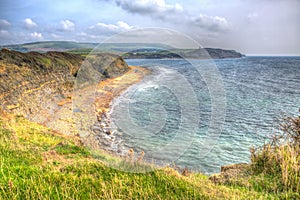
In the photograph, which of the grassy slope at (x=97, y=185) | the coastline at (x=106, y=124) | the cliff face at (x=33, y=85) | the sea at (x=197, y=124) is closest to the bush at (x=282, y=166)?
the sea at (x=197, y=124)

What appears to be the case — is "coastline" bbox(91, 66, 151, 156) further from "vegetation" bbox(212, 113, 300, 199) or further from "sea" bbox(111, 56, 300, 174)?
"vegetation" bbox(212, 113, 300, 199)

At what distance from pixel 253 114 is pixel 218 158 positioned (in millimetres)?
14283

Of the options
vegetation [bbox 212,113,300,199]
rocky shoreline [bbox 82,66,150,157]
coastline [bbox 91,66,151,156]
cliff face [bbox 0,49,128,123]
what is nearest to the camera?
vegetation [bbox 212,113,300,199]

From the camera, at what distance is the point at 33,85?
3114cm

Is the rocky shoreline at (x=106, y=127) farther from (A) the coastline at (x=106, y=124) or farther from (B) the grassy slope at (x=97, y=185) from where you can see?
(B) the grassy slope at (x=97, y=185)

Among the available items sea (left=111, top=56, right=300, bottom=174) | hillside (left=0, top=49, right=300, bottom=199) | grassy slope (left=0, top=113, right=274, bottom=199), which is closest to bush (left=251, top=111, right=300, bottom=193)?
hillside (left=0, top=49, right=300, bottom=199)

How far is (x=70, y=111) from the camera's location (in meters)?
29.3

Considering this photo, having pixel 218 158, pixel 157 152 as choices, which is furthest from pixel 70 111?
pixel 218 158

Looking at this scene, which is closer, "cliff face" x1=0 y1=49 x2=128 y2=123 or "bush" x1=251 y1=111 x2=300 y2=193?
"bush" x1=251 y1=111 x2=300 y2=193

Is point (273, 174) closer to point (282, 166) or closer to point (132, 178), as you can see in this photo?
point (282, 166)

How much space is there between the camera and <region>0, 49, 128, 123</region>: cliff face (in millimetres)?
25328

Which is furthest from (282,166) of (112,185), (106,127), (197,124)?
(106,127)

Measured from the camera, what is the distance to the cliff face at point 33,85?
25.3m

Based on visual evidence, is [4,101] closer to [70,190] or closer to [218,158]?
[218,158]
